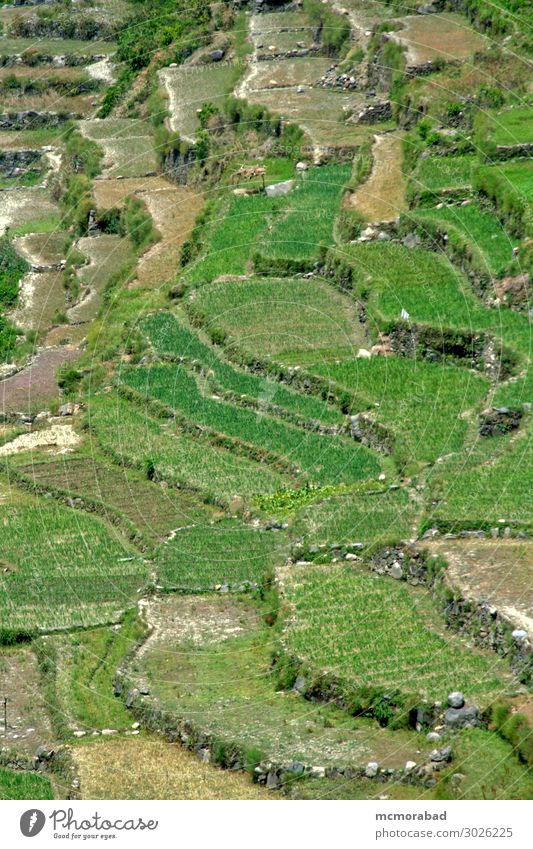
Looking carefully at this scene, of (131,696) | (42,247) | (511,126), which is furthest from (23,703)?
(42,247)

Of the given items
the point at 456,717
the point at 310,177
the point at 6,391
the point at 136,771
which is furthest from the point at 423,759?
the point at 310,177

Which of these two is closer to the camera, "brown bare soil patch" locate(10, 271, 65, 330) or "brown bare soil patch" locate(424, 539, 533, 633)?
"brown bare soil patch" locate(424, 539, 533, 633)

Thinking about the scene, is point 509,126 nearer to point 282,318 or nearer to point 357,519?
point 282,318

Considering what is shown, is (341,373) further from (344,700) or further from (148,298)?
(344,700)

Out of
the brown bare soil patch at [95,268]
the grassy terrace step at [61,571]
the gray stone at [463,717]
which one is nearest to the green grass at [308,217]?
the brown bare soil patch at [95,268]

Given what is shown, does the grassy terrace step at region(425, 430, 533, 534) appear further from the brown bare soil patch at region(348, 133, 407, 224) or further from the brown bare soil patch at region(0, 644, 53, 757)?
the brown bare soil patch at region(348, 133, 407, 224)

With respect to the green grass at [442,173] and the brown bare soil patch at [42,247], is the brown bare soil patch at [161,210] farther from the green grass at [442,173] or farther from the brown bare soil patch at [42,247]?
the green grass at [442,173]

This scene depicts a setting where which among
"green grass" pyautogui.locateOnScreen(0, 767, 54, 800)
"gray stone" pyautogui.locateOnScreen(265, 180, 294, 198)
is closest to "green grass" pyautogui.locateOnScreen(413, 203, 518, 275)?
"gray stone" pyautogui.locateOnScreen(265, 180, 294, 198)
